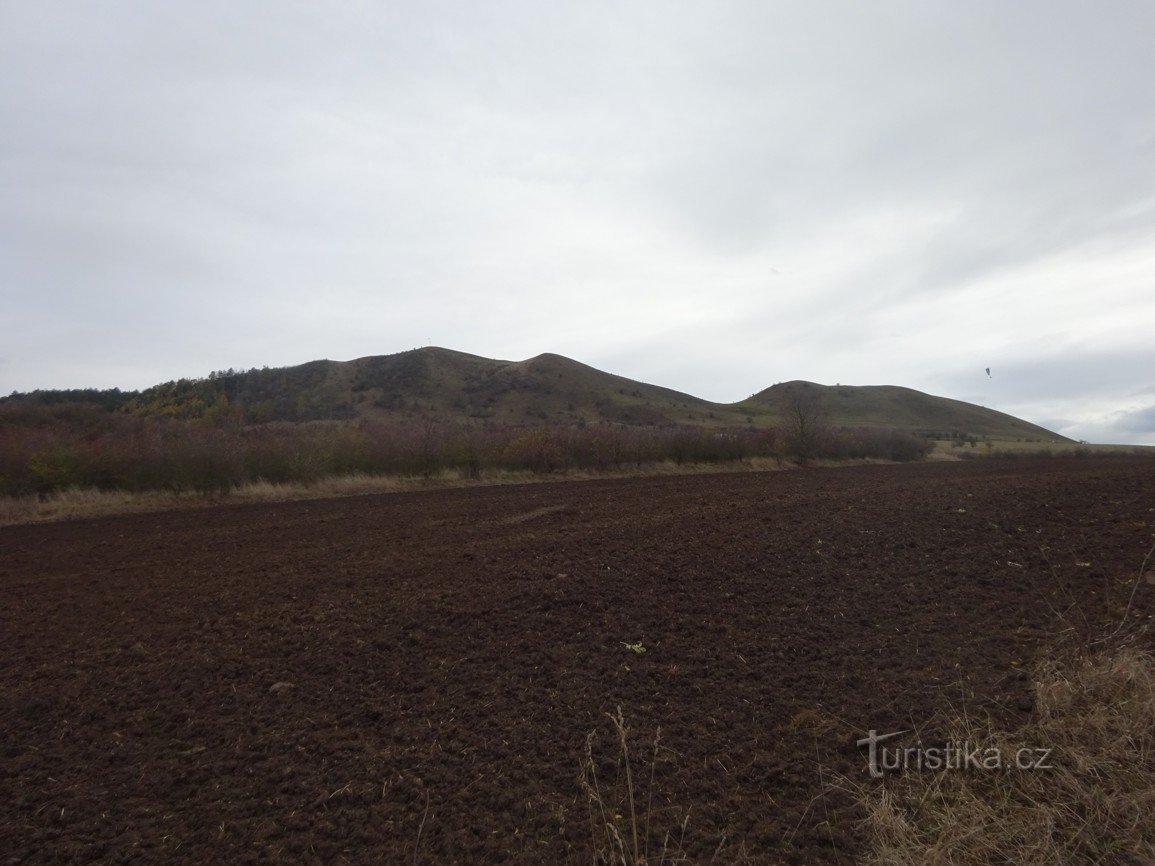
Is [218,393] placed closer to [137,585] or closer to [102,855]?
[137,585]

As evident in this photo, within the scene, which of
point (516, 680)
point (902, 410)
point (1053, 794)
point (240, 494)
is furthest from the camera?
point (902, 410)

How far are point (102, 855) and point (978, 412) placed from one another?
111061 mm

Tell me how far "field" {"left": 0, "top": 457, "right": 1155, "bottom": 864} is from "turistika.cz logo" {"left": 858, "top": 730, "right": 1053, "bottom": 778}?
114mm

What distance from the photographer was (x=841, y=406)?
89375 millimetres

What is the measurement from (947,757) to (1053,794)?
1.70 ft

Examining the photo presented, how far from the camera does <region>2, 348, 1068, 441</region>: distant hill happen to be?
50.1m

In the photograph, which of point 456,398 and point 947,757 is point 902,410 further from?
point 947,757

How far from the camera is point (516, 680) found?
4934 mm

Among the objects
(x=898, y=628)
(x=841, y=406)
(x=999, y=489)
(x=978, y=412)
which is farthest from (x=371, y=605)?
(x=978, y=412)

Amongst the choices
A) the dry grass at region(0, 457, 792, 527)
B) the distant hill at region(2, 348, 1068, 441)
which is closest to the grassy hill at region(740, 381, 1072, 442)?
the distant hill at region(2, 348, 1068, 441)

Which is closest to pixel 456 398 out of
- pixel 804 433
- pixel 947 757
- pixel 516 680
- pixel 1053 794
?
pixel 804 433

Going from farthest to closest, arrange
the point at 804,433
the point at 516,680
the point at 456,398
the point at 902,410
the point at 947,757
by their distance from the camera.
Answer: the point at 902,410
the point at 456,398
the point at 804,433
the point at 516,680
the point at 947,757

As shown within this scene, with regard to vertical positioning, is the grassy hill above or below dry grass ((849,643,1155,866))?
above

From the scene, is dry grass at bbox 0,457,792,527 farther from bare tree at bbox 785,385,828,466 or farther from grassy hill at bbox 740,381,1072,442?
grassy hill at bbox 740,381,1072,442
